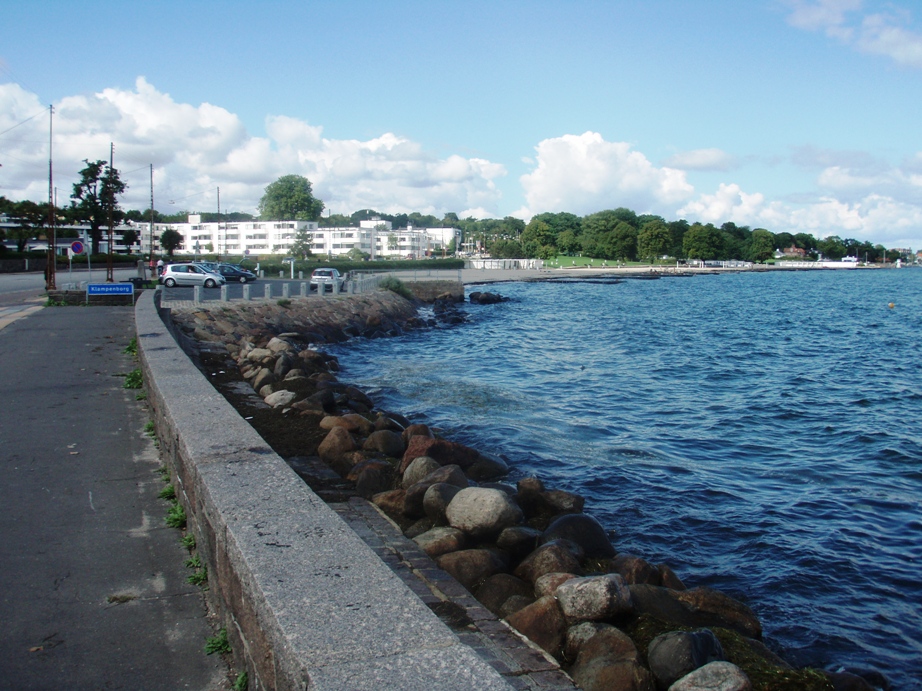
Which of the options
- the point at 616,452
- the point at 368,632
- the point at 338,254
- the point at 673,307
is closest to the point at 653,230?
the point at 338,254

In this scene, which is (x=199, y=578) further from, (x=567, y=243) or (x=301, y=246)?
(x=567, y=243)

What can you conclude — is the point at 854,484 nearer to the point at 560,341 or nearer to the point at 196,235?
the point at 560,341

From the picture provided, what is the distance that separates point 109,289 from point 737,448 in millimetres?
21318

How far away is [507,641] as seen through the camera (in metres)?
4.71

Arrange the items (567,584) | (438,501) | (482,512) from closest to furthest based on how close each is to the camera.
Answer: (567,584) → (482,512) → (438,501)

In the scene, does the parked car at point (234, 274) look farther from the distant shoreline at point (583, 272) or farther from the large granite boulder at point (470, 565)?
the large granite boulder at point (470, 565)

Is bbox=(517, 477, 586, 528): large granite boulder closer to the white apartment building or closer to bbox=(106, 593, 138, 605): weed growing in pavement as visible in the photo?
bbox=(106, 593, 138, 605): weed growing in pavement

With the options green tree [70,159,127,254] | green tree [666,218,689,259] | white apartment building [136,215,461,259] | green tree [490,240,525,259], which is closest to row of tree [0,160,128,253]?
green tree [70,159,127,254]

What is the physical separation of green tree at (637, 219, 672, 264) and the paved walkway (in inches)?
6313

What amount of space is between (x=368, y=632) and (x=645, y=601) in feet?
12.6

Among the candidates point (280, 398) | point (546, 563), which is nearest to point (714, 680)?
point (546, 563)

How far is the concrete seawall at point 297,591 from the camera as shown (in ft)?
8.89

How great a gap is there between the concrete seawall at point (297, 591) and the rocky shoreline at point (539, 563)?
7.03 ft

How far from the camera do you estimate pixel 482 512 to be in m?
7.46
